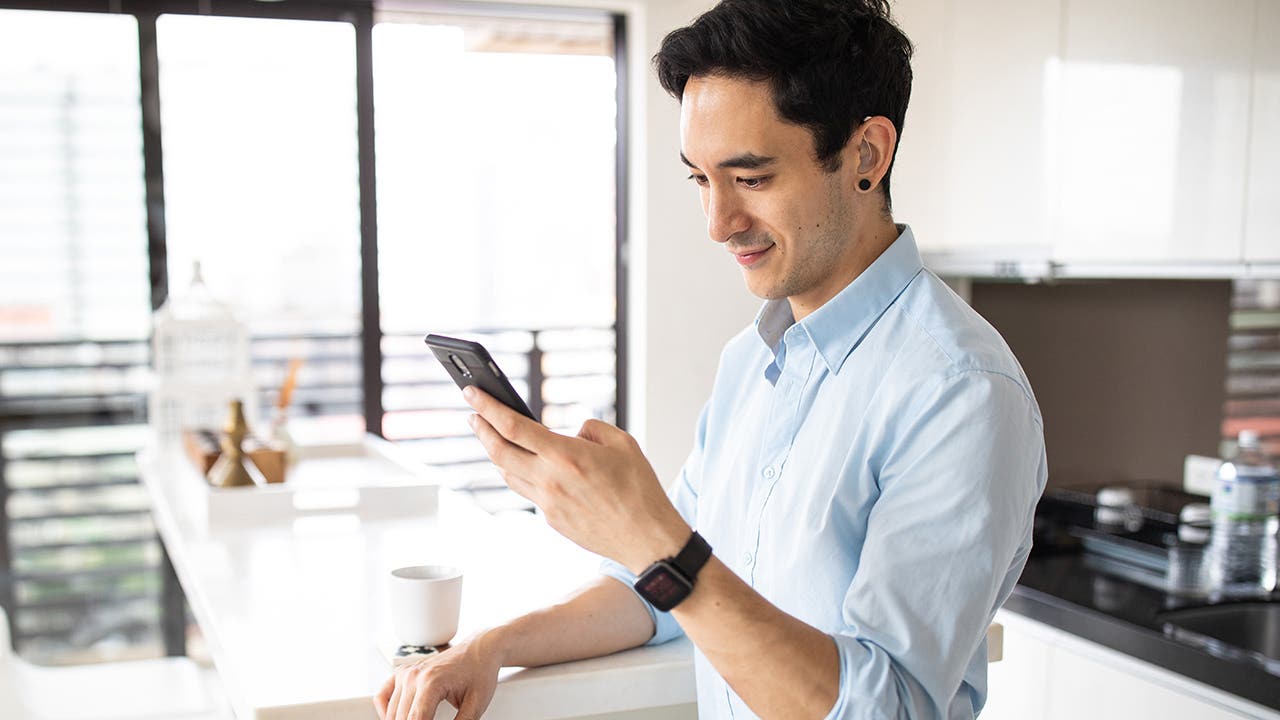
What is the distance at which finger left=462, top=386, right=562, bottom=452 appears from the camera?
1.01 metres

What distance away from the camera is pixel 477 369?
104cm

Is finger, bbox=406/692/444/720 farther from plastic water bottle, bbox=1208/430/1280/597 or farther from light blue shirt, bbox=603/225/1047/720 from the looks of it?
plastic water bottle, bbox=1208/430/1280/597

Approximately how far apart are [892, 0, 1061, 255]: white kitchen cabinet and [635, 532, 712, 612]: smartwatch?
1.96 metres

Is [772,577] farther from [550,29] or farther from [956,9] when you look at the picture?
[550,29]

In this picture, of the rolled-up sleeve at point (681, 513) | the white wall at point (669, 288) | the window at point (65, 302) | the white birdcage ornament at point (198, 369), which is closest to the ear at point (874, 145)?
the rolled-up sleeve at point (681, 513)

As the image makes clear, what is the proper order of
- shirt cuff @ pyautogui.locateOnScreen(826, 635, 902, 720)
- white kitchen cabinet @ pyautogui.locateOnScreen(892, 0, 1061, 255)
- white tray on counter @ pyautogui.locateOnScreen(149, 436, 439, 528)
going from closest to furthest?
shirt cuff @ pyautogui.locateOnScreen(826, 635, 902, 720) → white tray on counter @ pyautogui.locateOnScreen(149, 436, 439, 528) → white kitchen cabinet @ pyautogui.locateOnScreen(892, 0, 1061, 255)

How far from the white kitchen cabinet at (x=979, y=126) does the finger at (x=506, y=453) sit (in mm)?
1968

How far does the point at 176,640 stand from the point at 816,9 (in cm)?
333

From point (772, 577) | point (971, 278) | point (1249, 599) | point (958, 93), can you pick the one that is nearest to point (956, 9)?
point (958, 93)

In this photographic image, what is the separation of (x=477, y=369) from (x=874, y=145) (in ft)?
1.48

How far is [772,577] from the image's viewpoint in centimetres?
113

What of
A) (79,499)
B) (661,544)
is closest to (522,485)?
(661,544)

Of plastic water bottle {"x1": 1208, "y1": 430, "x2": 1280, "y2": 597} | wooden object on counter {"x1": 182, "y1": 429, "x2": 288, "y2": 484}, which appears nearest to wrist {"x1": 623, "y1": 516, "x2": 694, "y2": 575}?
wooden object on counter {"x1": 182, "y1": 429, "x2": 288, "y2": 484}

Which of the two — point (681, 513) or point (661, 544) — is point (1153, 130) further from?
point (661, 544)
